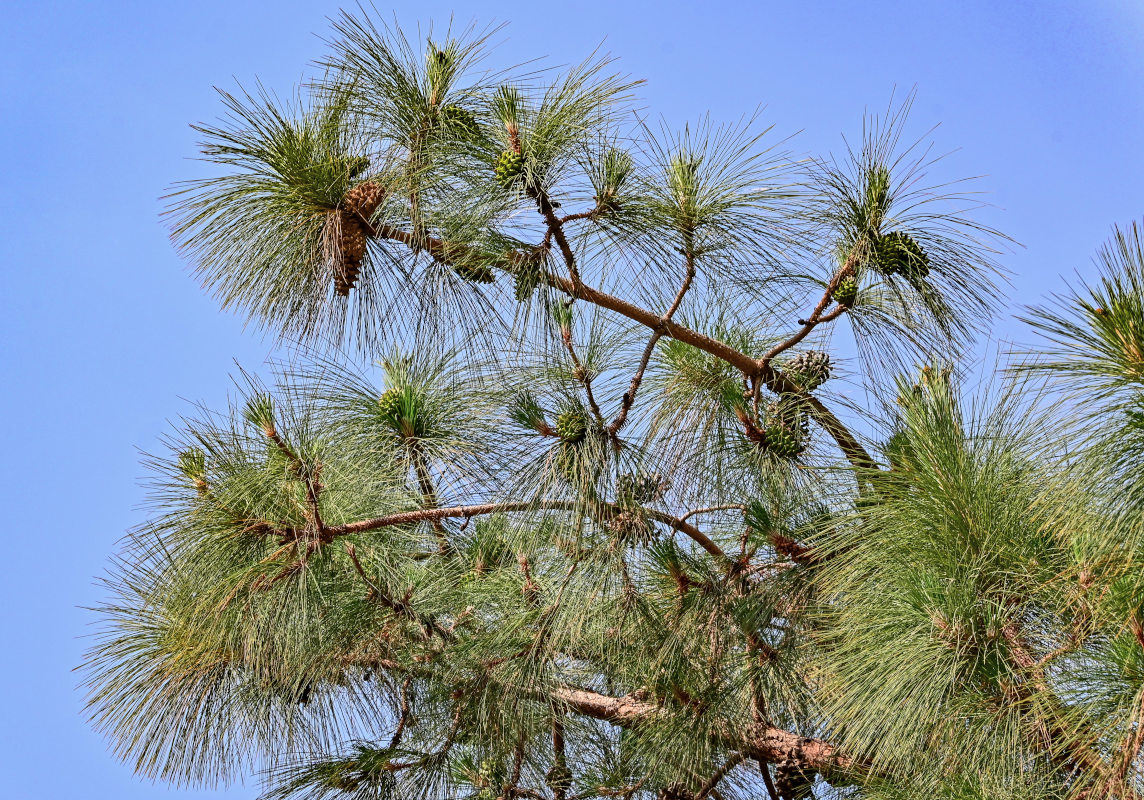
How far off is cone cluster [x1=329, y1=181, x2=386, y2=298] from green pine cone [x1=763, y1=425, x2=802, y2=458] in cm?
83

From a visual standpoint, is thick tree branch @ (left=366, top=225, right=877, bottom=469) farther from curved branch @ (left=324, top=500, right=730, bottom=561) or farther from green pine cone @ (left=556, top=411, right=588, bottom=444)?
curved branch @ (left=324, top=500, right=730, bottom=561)

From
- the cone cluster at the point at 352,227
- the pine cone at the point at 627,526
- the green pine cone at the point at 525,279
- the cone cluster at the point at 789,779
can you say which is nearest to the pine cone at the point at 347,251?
the cone cluster at the point at 352,227

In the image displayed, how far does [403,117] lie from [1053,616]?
1.37 metres

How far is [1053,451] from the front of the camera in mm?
1557

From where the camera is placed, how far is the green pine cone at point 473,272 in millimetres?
2098

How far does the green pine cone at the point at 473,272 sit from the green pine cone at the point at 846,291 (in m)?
0.62

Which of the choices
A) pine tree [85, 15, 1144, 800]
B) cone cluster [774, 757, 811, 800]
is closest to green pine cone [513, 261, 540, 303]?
pine tree [85, 15, 1144, 800]

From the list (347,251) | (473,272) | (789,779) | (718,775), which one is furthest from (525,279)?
(789,779)

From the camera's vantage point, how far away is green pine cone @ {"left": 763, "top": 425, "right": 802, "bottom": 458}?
2305mm

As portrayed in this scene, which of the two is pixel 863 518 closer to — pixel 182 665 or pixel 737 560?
pixel 737 560

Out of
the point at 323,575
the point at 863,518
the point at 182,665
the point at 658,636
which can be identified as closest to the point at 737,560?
the point at 658,636

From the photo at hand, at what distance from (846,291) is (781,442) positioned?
1.03 ft

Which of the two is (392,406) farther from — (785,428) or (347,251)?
(785,428)

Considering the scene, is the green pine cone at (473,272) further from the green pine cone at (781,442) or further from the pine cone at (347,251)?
the green pine cone at (781,442)
